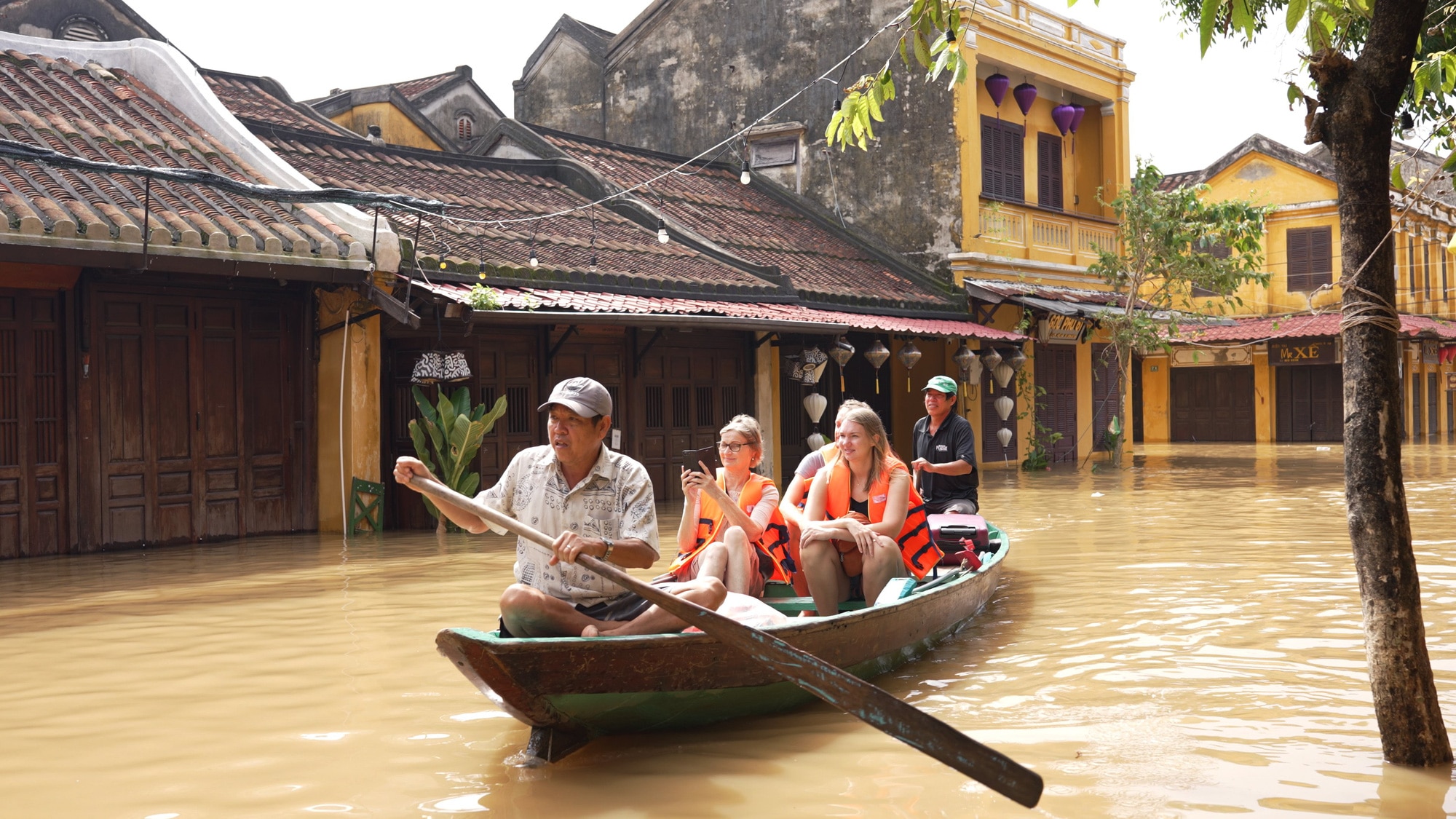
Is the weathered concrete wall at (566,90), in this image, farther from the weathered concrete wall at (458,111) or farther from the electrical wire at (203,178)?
the electrical wire at (203,178)

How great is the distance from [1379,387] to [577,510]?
2965 millimetres

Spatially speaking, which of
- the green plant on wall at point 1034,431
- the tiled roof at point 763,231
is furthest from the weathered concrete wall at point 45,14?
the green plant on wall at point 1034,431

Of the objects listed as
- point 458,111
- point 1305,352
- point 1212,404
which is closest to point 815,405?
point 458,111

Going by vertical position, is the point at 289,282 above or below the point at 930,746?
above

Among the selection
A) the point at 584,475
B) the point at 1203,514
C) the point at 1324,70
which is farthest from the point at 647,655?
the point at 1203,514

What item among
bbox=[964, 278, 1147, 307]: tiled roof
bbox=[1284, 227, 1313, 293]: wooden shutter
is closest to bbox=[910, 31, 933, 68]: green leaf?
bbox=[964, 278, 1147, 307]: tiled roof

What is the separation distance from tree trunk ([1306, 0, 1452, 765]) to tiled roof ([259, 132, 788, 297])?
Result: 9.44m

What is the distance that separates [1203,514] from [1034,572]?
4763 mm

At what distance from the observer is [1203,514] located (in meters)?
14.1

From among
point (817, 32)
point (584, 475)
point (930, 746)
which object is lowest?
point (930, 746)

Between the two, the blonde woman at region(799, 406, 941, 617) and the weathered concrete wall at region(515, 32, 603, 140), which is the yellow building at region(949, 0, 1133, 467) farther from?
the blonde woman at region(799, 406, 941, 617)

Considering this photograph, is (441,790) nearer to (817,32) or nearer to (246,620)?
(246,620)

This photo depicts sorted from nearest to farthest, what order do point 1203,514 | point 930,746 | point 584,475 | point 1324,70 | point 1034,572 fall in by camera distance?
point 930,746, point 1324,70, point 584,475, point 1034,572, point 1203,514

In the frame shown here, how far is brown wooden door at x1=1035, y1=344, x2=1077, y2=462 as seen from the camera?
22453 millimetres
